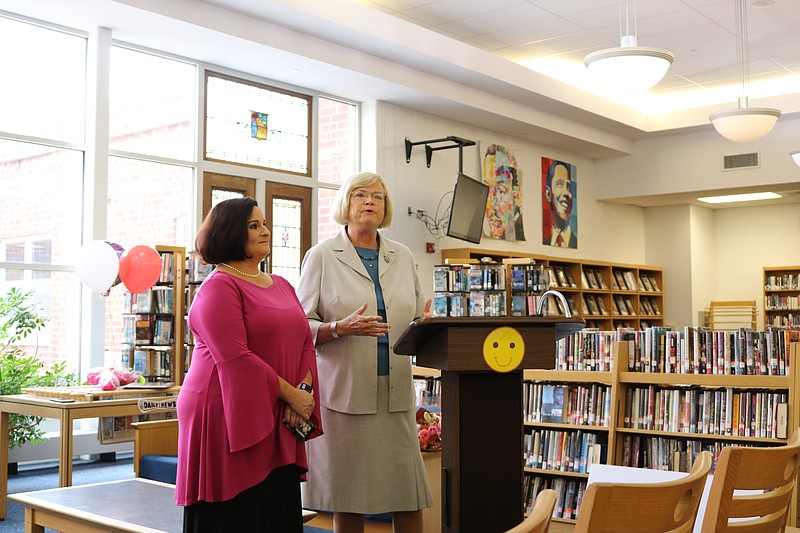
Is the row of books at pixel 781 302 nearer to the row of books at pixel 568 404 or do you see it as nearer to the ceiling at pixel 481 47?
the ceiling at pixel 481 47

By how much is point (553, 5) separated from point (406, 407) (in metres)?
6.19

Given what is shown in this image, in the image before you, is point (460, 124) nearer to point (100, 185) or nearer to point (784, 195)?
point (100, 185)

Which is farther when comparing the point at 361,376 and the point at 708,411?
the point at 708,411

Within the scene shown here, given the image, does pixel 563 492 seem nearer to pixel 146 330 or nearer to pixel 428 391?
pixel 428 391

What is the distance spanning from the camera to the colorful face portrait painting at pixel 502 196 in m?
10.6

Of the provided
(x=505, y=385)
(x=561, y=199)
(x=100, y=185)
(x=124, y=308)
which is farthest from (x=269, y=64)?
(x=505, y=385)

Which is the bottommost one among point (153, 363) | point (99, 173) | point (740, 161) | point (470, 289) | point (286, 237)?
point (153, 363)

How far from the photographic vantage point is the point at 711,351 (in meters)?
5.24

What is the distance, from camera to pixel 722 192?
1202 cm

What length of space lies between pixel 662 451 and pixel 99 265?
13.2 ft

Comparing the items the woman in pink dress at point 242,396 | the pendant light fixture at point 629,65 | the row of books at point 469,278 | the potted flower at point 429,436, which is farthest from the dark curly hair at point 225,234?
the row of books at point 469,278

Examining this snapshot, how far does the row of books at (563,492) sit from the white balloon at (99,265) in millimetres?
3254

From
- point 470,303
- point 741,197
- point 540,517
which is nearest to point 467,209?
point 470,303

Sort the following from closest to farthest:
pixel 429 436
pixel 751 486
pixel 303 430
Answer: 1. pixel 751 486
2. pixel 303 430
3. pixel 429 436
